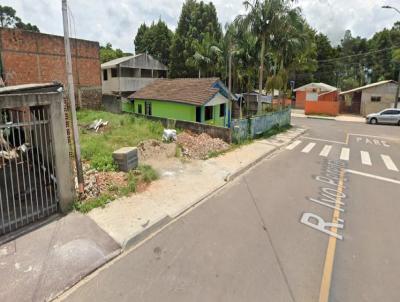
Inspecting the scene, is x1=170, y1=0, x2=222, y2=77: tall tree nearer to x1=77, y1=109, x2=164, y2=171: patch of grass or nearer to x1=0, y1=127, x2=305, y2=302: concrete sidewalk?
x1=77, y1=109, x2=164, y2=171: patch of grass

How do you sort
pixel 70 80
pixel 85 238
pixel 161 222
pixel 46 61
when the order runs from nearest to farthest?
pixel 85 238
pixel 161 222
pixel 70 80
pixel 46 61

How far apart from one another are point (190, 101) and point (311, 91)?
29.4m

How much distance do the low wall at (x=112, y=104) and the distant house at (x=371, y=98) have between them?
28524 mm

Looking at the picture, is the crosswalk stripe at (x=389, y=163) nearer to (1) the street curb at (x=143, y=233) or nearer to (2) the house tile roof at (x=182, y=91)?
(1) the street curb at (x=143, y=233)

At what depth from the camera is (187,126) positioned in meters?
15.9

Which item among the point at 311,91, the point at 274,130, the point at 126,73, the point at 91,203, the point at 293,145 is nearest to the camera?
the point at 91,203

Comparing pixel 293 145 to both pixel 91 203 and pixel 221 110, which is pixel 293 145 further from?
pixel 91 203

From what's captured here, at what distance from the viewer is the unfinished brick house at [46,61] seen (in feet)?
64.0

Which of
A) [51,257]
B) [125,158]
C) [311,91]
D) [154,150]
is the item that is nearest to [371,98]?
[311,91]

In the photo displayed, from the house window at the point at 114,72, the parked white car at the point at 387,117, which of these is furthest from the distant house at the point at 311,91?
the house window at the point at 114,72

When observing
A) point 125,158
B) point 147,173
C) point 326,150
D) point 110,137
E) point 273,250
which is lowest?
point 273,250

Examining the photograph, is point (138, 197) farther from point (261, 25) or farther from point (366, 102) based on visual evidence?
point (366, 102)

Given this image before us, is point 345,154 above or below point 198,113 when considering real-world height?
below

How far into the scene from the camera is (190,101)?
693 inches
